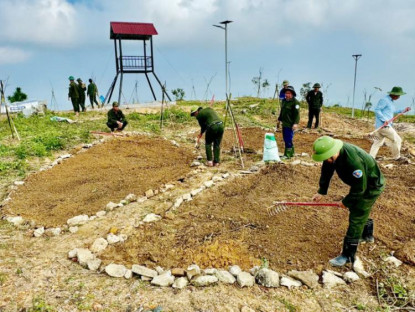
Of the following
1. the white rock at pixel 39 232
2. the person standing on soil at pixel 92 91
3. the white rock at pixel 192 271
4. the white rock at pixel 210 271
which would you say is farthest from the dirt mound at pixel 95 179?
the person standing on soil at pixel 92 91

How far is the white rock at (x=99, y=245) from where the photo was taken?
162 inches

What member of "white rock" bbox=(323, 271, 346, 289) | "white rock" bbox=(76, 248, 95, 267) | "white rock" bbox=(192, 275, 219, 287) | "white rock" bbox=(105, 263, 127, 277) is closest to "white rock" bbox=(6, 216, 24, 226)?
"white rock" bbox=(76, 248, 95, 267)

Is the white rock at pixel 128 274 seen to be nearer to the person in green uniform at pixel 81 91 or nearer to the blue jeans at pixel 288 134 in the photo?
the blue jeans at pixel 288 134

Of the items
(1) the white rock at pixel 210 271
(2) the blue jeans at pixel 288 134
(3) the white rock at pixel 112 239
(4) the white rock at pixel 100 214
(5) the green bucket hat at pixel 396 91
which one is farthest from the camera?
(2) the blue jeans at pixel 288 134

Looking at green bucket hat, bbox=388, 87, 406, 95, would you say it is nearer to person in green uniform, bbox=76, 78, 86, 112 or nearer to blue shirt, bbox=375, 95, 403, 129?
blue shirt, bbox=375, 95, 403, 129

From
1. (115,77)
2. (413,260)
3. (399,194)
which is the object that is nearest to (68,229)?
(413,260)

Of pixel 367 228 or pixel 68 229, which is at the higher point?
pixel 367 228

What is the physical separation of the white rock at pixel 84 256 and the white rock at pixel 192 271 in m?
1.18

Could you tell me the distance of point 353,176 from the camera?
3.40m

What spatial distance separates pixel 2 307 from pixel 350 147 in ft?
12.0

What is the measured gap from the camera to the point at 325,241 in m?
4.20

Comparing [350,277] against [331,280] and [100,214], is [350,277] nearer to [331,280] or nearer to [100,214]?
[331,280]

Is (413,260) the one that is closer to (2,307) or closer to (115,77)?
(2,307)

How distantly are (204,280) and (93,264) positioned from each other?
128 centimetres
